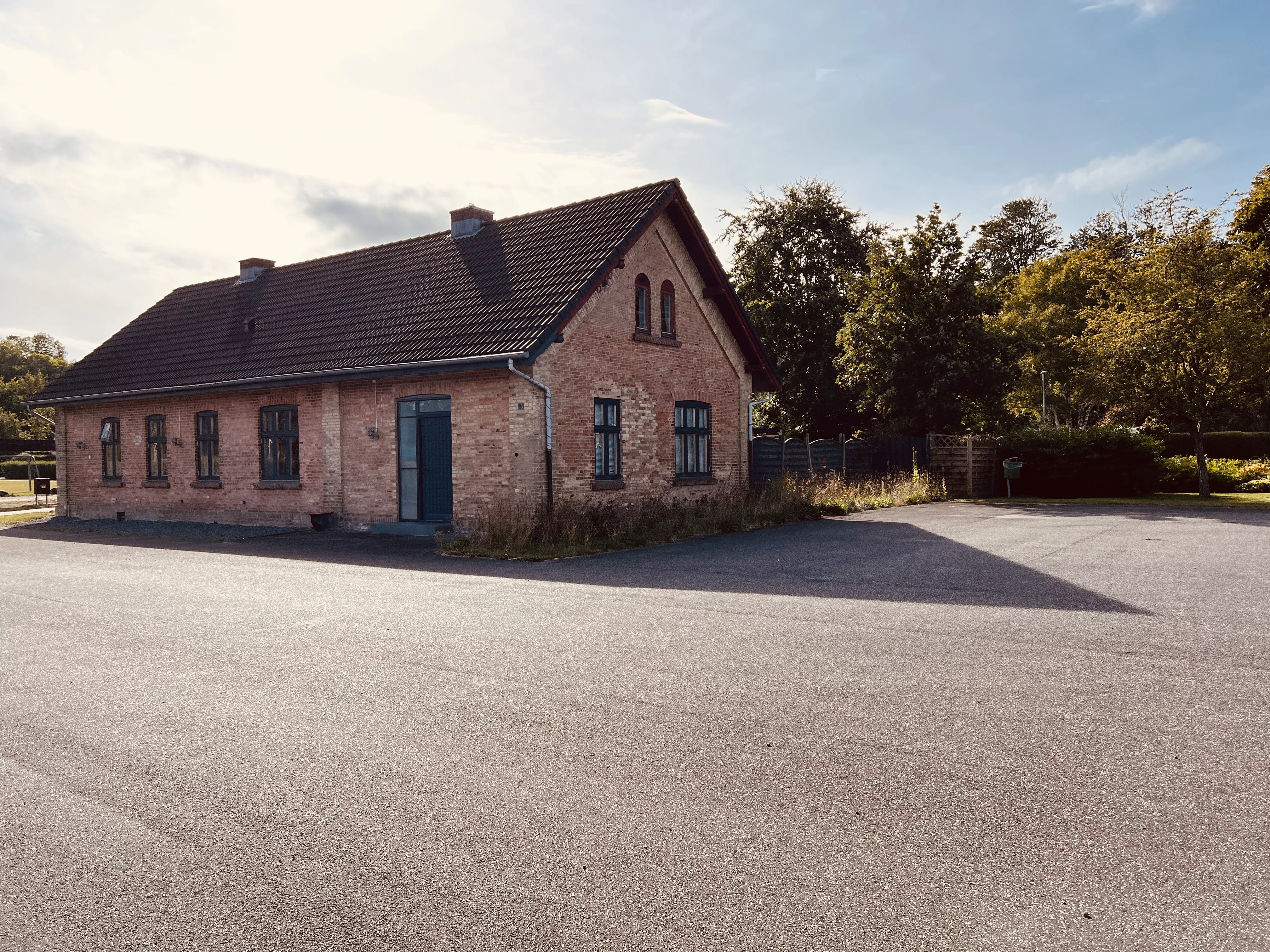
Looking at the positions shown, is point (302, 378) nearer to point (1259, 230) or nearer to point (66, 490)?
point (66, 490)

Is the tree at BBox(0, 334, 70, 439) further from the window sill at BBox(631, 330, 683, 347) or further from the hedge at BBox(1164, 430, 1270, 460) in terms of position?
Result: the hedge at BBox(1164, 430, 1270, 460)

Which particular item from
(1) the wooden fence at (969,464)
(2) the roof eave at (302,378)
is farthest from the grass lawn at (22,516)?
(1) the wooden fence at (969,464)

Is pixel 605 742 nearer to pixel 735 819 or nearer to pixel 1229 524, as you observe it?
pixel 735 819

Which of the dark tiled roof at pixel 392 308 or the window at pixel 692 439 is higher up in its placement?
the dark tiled roof at pixel 392 308

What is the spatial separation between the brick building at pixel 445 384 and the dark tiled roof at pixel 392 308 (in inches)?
2.4

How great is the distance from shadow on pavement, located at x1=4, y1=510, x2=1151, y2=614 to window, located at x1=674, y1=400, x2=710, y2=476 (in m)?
3.31

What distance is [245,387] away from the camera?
2031 cm

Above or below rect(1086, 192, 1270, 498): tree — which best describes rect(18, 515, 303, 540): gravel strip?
below

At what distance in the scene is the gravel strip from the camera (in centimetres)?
1842

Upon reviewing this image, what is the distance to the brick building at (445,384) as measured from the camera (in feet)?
55.3

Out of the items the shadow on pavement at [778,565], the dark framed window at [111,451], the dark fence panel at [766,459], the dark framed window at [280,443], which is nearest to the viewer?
the shadow on pavement at [778,565]

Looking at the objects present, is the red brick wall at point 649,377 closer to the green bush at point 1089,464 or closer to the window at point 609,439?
the window at point 609,439

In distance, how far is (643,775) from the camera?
4352 millimetres

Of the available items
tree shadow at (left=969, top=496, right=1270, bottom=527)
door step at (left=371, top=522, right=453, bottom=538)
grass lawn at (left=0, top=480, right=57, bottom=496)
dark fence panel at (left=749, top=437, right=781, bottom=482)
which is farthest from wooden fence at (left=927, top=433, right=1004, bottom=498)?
grass lawn at (left=0, top=480, right=57, bottom=496)
